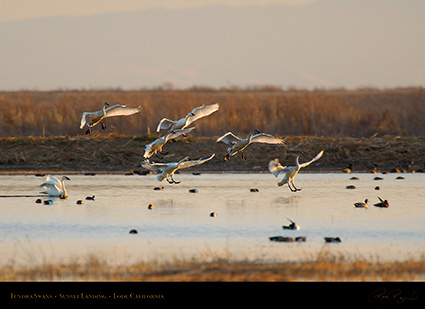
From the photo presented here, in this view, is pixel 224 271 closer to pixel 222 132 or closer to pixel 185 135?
pixel 185 135

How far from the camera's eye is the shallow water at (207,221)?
446 inches

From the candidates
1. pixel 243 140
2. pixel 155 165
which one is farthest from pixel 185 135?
pixel 243 140

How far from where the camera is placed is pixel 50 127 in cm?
3581

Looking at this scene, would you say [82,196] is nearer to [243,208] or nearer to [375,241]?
[243,208]

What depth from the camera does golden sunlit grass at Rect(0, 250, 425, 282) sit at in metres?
9.62

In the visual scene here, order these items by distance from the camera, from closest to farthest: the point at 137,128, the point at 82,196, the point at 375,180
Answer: the point at 82,196 < the point at 375,180 < the point at 137,128

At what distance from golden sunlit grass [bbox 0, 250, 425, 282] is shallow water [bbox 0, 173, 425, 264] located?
0.35 metres

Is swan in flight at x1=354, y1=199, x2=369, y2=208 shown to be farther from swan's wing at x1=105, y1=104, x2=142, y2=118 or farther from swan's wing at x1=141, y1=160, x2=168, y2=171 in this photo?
swan's wing at x1=105, y1=104, x2=142, y2=118

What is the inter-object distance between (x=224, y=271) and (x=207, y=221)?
14.3 feet

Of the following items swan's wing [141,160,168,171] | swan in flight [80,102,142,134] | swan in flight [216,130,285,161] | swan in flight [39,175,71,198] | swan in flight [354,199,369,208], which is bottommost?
swan in flight [354,199,369,208]

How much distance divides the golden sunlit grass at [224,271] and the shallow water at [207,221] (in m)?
0.35

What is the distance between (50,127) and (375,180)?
1731 centimetres
